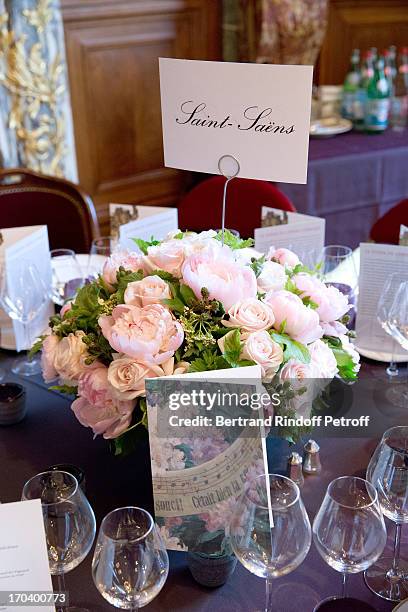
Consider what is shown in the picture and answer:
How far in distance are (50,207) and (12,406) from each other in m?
1.07

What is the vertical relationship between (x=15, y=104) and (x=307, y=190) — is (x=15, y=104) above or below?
above

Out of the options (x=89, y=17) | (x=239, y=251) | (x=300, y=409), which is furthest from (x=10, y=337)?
(x=89, y=17)

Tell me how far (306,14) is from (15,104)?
4.37 feet

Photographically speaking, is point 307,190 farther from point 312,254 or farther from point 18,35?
point 312,254

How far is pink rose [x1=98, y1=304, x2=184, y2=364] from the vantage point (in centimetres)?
88

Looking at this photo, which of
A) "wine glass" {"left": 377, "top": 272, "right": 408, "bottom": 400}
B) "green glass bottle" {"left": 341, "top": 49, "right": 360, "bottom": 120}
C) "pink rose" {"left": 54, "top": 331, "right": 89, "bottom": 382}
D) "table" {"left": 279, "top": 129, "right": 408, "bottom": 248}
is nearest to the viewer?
"pink rose" {"left": 54, "top": 331, "right": 89, "bottom": 382}

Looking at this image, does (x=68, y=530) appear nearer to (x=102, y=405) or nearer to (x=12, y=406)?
(x=102, y=405)

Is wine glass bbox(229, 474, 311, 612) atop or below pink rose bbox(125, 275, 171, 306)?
below

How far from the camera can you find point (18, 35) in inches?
104

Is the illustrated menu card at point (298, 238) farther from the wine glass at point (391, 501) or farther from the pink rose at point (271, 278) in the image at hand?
the wine glass at point (391, 501)

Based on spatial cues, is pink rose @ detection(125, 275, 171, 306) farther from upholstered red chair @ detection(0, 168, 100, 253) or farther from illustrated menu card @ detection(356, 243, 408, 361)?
A: upholstered red chair @ detection(0, 168, 100, 253)

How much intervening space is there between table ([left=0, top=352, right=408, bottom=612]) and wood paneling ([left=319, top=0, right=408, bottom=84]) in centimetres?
273

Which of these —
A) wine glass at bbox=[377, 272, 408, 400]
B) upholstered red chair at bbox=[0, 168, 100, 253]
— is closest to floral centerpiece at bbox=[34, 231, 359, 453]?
wine glass at bbox=[377, 272, 408, 400]

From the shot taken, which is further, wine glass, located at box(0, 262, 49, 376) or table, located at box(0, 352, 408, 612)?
wine glass, located at box(0, 262, 49, 376)
